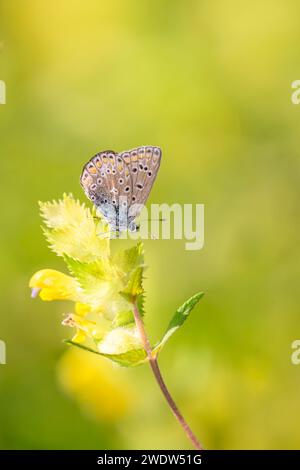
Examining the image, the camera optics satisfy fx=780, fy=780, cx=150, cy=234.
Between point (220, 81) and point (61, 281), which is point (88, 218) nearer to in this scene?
point (61, 281)

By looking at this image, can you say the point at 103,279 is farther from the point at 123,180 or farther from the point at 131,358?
the point at 123,180

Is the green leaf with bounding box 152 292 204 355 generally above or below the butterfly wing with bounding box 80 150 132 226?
below

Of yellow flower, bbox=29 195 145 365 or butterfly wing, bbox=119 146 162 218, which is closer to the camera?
yellow flower, bbox=29 195 145 365

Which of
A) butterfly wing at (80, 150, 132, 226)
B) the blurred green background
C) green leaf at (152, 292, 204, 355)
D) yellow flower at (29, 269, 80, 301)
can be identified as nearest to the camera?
green leaf at (152, 292, 204, 355)

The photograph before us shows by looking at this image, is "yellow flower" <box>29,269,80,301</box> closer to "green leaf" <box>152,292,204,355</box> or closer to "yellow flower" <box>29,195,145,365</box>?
"yellow flower" <box>29,195,145,365</box>

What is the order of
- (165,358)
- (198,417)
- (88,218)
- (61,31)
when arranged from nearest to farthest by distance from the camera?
(88,218)
(198,417)
(165,358)
(61,31)

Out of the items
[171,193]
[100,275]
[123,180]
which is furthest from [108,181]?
[171,193]

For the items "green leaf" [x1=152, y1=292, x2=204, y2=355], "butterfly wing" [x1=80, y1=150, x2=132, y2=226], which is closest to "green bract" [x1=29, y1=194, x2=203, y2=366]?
"green leaf" [x1=152, y1=292, x2=204, y2=355]

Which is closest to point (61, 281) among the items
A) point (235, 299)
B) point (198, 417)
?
point (198, 417)
